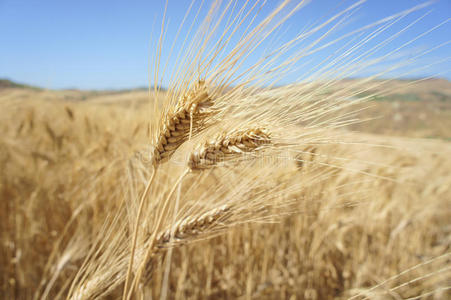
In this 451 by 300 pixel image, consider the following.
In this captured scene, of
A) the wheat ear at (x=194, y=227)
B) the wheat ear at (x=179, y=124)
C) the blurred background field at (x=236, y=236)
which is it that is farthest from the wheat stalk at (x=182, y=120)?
the blurred background field at (x=236, y=236)

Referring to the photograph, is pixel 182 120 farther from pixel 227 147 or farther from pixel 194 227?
pixel 194 227

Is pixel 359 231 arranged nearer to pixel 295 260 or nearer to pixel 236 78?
pixel 295 260

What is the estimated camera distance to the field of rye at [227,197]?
608mm

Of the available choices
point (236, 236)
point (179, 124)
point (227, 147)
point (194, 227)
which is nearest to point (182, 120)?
point (179, 124)

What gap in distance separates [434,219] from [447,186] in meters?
0.38

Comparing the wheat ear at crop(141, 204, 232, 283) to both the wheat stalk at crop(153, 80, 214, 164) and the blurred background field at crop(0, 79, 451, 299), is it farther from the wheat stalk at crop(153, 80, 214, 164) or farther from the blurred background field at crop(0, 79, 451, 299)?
the blurred background field at crop(0, 79, 451, 299)

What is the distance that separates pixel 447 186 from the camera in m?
2.17

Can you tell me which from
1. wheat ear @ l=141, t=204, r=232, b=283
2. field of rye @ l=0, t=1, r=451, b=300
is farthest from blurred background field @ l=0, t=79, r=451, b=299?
wheat ear @ l=141, t=204, r=232, b=283

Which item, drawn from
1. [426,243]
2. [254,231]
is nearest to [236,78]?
[254,231]

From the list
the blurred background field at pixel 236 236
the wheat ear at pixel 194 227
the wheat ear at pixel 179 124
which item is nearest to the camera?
the wheat ear at pixel 179 124

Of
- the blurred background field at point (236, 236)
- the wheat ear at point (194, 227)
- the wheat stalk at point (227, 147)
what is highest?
the wheat stalk at point (227, 147)

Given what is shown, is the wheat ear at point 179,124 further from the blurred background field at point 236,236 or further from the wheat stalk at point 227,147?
the blurred background field at point 236,236

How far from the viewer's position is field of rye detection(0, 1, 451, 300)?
2.00 ft

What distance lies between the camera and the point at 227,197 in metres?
0.77
